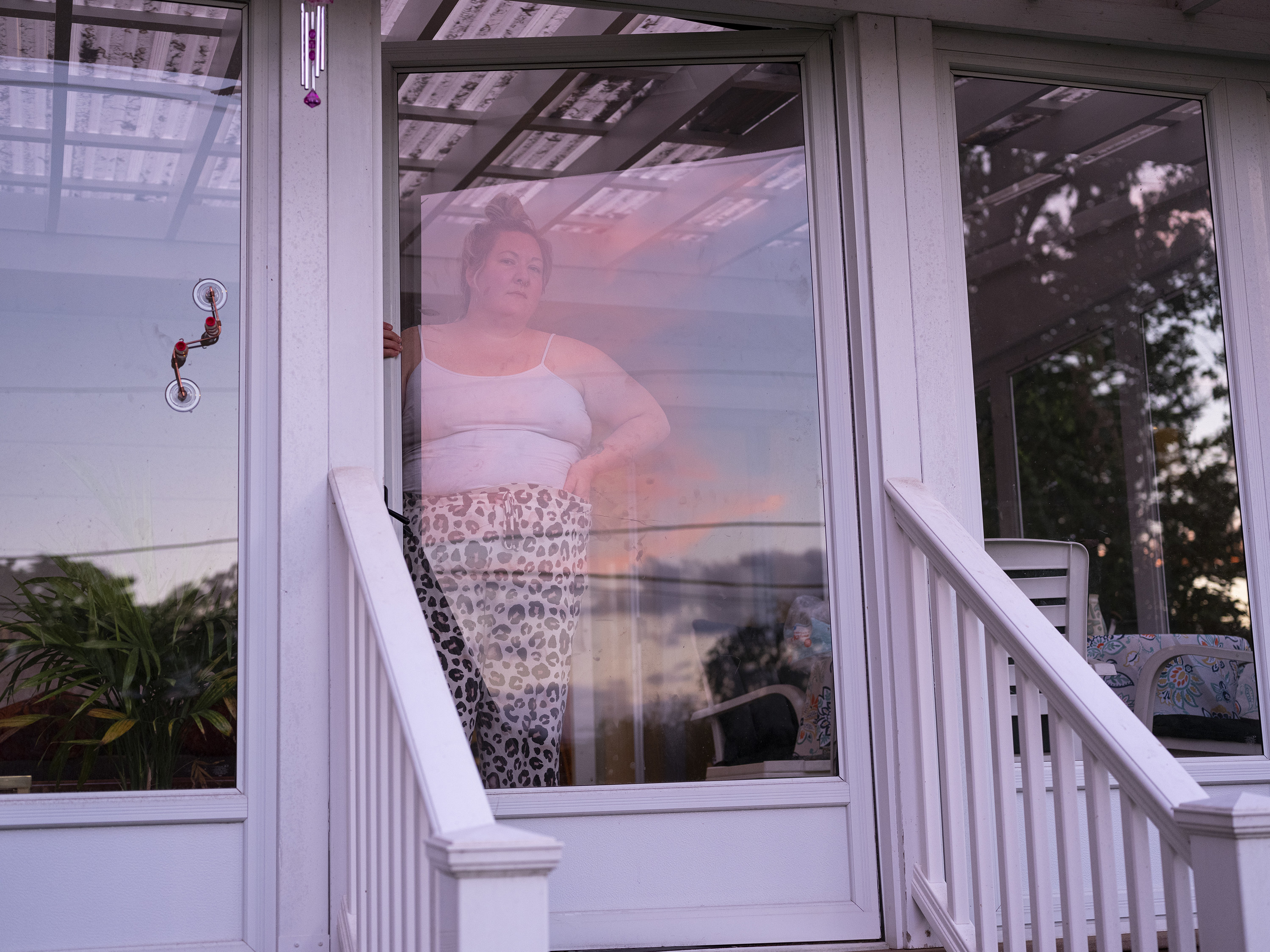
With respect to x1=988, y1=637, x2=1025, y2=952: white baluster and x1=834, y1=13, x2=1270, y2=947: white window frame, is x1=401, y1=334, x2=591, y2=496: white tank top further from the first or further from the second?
x1=988, y1=637, x2=1025, y2=952: white baluster

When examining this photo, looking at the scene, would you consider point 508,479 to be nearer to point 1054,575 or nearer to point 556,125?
point 556,125

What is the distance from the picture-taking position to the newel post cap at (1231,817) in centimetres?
156

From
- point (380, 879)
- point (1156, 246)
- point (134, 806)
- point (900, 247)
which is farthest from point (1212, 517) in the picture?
point (134, 806)

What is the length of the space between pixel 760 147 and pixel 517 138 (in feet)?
1.85

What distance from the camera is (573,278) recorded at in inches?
110

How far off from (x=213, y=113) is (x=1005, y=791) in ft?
6.57

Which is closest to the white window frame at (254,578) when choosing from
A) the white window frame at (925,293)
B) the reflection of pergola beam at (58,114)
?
the reflection of pergola beam at (58,114)

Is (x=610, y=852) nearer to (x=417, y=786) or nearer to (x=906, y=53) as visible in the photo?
(x=417, y=786)

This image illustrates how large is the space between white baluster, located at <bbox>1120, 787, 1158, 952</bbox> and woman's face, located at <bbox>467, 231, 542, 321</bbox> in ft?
5.28

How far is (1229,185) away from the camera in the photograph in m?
3.03

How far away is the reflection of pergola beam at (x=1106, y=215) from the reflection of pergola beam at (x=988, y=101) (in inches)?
11.7

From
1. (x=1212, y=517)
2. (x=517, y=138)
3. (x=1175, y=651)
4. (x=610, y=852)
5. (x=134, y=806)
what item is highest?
(x=517, y=138)

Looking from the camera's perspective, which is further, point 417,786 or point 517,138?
point 517,138

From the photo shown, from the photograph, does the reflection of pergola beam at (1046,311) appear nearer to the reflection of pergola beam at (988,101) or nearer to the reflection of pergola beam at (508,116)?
the reflection of pergola beam at (988,101)
